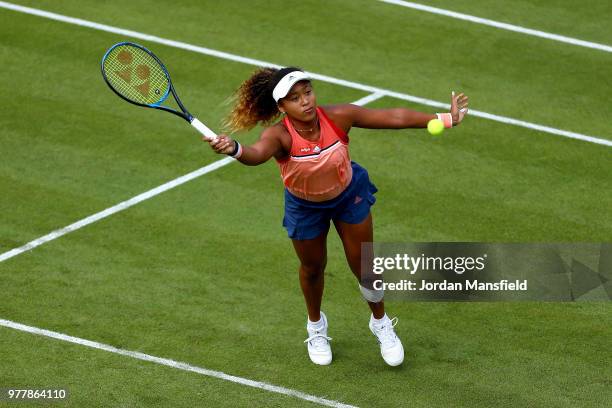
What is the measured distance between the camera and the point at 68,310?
396 inches

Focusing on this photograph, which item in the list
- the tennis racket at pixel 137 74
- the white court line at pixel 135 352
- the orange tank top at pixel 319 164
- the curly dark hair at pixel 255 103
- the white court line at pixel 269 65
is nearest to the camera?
the orange tank top at pixel 319 164

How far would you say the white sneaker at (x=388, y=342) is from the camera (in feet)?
30.4

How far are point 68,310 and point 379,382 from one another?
2.82 m

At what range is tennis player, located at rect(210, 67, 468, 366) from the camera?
8.56 meters

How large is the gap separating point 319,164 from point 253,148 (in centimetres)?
56

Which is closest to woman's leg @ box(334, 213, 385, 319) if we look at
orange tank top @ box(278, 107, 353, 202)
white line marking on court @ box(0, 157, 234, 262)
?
orange tank top @ box(278, 107, 353, 202)

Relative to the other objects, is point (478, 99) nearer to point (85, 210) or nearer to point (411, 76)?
point (411, 76)

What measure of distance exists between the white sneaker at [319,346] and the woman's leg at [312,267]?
0.10 meters

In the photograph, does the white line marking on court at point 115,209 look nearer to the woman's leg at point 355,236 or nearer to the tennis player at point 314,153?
the tennis player at point 314,153

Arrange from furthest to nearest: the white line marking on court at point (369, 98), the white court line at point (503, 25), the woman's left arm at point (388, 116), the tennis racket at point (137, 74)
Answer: the white court line at point (503, 25) < the white line marking on court at point (369, 98) < the tennis racket at point (137, 74) < the woman's left arm at point (388, 116)

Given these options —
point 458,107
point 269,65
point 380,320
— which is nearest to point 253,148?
point 458,107

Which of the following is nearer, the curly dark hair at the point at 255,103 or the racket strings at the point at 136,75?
the curly dark hair at the point at 255,103

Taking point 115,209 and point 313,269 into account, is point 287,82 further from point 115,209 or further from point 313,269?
point 115,209

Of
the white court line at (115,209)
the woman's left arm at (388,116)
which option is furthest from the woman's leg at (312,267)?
the white court line at (115,209)
